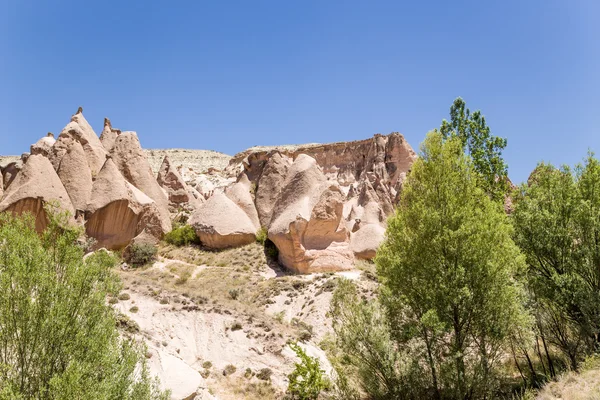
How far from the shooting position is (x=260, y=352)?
51.0ft

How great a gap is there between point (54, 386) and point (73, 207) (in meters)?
23.6

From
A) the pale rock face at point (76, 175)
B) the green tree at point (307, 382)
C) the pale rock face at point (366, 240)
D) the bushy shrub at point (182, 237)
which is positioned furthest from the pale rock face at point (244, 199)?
the green tree at point (307, 382)

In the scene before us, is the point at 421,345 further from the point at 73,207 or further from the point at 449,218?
the point at 73,207

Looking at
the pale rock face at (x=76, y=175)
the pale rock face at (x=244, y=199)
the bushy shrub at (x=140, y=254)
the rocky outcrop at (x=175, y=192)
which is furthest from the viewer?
the rocky outcrop at (x=175, y=192)

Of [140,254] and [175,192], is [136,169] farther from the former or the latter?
[140,254]

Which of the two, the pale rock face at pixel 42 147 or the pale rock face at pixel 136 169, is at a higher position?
the pale rock face at pixel 42 147

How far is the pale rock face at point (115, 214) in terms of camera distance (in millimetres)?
27016

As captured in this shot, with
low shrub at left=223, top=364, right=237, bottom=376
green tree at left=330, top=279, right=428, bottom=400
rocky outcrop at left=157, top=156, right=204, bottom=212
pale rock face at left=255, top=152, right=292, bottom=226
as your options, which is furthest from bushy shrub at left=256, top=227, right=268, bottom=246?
green tree at left=330, top=279, right=428, bottom=400

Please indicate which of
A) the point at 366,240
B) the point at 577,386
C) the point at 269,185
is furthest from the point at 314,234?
the point at 577,386

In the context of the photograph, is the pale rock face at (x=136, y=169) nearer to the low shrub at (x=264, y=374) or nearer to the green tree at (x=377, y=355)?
the low shrub at (x=264, y=374)

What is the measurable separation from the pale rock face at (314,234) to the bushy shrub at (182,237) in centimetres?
615

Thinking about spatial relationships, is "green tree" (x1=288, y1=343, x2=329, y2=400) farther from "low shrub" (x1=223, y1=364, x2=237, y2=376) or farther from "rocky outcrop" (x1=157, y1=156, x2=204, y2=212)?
"rocky outcrop" (x1=157, y1=156, x2=204, y2=212)

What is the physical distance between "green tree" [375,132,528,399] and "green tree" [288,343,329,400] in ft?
10.8

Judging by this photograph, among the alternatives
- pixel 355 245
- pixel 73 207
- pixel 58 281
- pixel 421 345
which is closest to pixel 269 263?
pixel 355 245
